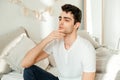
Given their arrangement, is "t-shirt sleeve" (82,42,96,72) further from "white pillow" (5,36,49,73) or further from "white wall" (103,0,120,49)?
"white wall" (103,0,120,49)

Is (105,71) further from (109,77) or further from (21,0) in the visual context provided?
(21,0)

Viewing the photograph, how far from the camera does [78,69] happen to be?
190cm

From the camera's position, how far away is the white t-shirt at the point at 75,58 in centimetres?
181

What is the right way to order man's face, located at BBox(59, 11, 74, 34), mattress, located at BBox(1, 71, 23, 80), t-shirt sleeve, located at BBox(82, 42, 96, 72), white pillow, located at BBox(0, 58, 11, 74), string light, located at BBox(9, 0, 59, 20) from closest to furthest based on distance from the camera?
1. t-shirt sleeve, located at BBox(82, 42, 96, 72)
2. man's face, located at BBox(59, 11, 74, 34)
3. mattress, located at BBox(1, 71, 23, 80)
4. white pillow, located at BBox(0, 58, 11, 74)
5. string light, located at BBox(9, 0, 59, 20)

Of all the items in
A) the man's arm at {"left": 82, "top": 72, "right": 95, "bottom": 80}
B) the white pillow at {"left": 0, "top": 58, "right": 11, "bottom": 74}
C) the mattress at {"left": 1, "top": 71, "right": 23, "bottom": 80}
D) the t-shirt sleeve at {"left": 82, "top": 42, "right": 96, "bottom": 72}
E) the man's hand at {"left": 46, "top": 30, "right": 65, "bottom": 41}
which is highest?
the man's hand at {"left": 46, "top": 30, "right": 65, "bottom": 41}

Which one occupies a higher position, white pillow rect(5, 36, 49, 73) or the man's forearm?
the man's forearm

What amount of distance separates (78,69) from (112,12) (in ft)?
9.02

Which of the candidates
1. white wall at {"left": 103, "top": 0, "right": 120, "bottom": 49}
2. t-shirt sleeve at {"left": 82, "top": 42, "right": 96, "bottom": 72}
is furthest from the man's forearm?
white wall at {"left": 103, "top": 0, "right": 120, "bottom": 49}

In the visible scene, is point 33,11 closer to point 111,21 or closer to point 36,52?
point 36,52

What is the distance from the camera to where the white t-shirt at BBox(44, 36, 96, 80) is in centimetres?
181

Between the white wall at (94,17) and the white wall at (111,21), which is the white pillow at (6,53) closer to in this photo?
the white wall at (94,17)

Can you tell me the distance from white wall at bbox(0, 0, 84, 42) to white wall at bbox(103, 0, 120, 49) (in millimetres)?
1078

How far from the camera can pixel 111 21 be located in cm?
444

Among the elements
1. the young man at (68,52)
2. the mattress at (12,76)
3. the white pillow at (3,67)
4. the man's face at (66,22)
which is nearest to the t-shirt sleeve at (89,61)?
the young man at (68,52)
